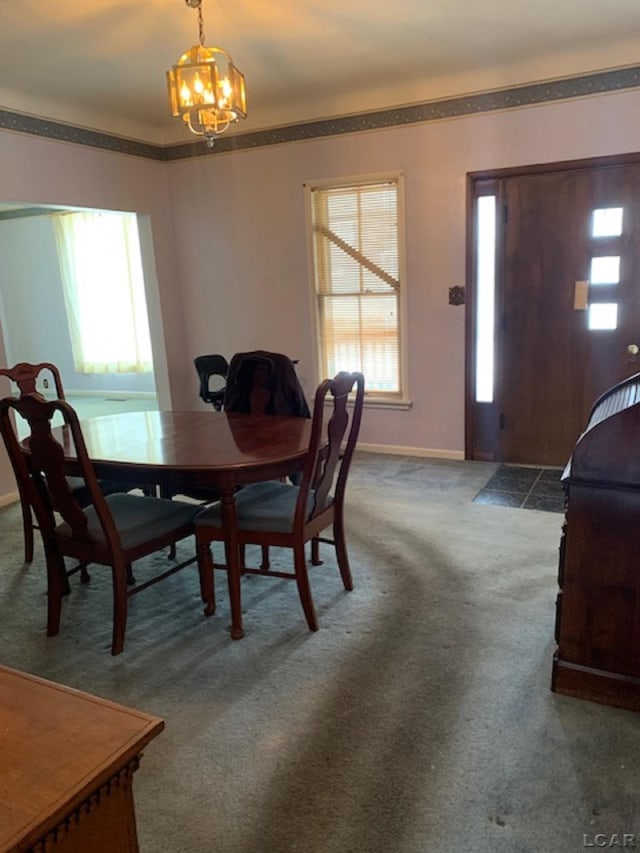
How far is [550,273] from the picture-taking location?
13.3 ft

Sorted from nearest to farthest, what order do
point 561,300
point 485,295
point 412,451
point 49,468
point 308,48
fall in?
1. point 49,468
2. point 308,48
3. point 561,300
4. point 485,295
5. point 412,451

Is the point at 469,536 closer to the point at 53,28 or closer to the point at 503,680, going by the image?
the point at 503,680

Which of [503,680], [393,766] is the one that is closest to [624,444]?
[503,680]

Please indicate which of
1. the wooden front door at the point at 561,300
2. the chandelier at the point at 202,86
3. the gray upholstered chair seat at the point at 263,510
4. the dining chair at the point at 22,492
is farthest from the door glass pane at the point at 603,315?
the dining chair at the point at 22,492

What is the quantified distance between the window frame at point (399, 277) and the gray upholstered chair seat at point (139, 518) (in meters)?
2.49

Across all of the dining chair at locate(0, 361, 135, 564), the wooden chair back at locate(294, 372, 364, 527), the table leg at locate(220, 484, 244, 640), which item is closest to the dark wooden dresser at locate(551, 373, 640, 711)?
the wooden chair back at locate(294, 372, 364, 527)

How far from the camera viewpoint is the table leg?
7.50 feet

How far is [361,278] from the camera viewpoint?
465 centimetres

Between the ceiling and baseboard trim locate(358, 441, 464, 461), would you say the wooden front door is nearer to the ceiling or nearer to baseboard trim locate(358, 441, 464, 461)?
baseboard trim locate(358, 441, 464, 461)

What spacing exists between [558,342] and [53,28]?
3485 millimetres

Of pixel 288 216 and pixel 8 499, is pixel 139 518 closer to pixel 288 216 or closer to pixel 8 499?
pixel 8 499

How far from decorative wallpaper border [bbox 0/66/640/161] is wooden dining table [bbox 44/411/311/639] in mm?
2593

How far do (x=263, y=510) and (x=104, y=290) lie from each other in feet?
19.6

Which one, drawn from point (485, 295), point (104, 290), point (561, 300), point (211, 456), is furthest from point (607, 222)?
point (104, 290)
